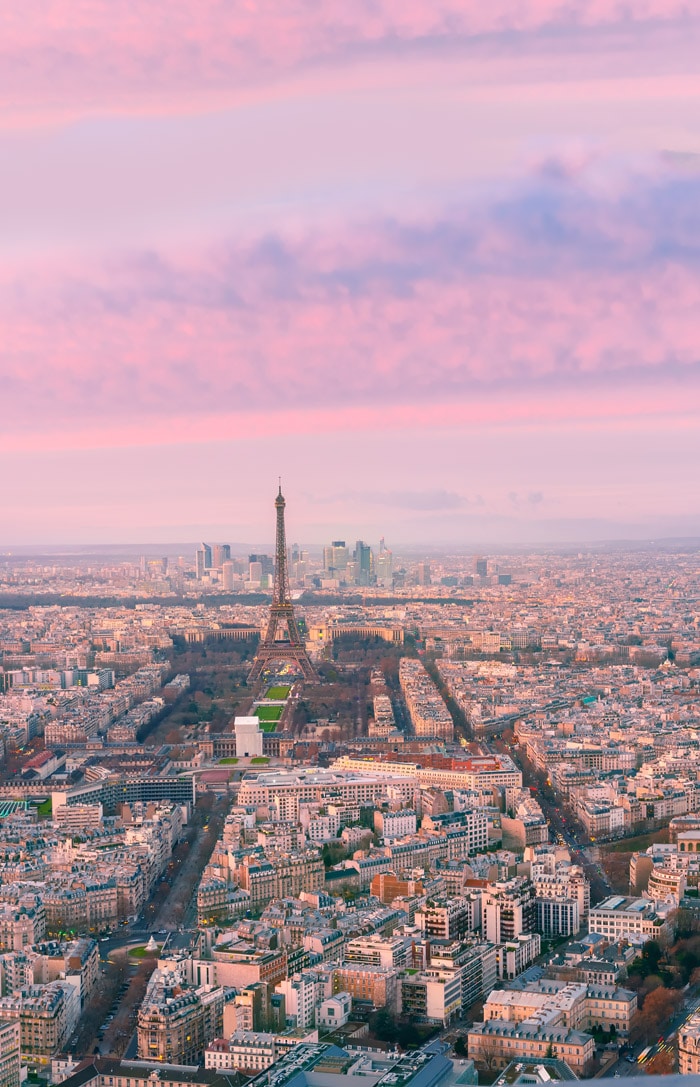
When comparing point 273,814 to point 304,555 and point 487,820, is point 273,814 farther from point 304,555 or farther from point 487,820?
point 304,555

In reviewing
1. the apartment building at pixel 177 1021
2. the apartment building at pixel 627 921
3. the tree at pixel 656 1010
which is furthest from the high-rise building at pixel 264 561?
the tree at pixel 656 1010

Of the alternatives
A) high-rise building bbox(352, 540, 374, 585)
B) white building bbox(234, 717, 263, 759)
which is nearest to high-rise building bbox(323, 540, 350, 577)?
high-rise building bbox(352, 540, 374, 585)

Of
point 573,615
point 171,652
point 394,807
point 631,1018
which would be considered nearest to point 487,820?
point 394,807

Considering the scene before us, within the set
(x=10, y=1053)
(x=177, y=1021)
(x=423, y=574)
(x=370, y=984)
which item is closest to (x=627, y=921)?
(x=370, y=984)

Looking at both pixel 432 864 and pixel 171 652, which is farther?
pixel 171 652

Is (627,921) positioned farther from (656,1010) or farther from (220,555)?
(220,555)

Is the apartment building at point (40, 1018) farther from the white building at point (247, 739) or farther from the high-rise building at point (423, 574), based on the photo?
the high-rise building at point (423, 574)

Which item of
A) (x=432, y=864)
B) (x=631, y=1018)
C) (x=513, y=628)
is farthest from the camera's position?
(x=513, y=628)
